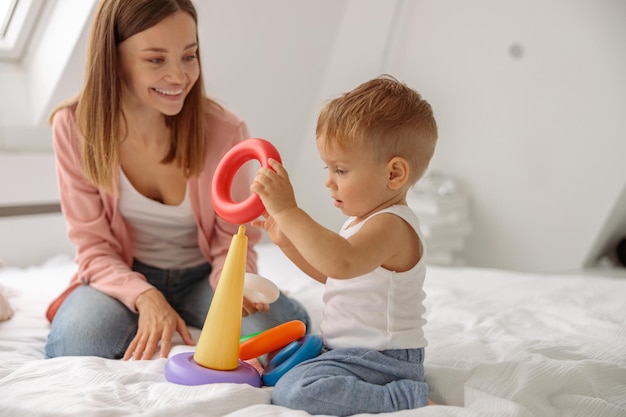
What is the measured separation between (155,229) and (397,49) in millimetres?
1779

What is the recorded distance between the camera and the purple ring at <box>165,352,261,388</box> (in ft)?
3.96

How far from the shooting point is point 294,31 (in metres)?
2.86

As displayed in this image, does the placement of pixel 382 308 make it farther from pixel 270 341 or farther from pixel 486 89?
pixel 486 89

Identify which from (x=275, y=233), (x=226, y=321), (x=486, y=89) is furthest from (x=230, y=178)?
(x=486, y=89)

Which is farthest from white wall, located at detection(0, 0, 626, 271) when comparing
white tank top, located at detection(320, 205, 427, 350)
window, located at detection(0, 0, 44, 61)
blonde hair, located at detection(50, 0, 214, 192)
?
white tank top, located at detection(320, 205, 427, 350)

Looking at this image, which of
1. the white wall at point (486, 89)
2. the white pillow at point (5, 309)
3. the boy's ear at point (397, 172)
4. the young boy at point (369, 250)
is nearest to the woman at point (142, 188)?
the white pillow at point (5, 309)

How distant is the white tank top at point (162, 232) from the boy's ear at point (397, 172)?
2.16 feet

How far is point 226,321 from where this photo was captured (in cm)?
124

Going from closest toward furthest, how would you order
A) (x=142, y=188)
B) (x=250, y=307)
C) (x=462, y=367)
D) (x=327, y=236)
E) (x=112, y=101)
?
(x=327, y=236), (x=462, y=367), (x=250, y=307), (x=112, y=101), (x=142, y=188)

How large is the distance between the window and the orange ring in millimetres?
1535

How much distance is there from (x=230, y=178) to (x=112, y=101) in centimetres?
43

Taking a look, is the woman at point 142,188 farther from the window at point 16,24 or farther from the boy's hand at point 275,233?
the window at point 16,24

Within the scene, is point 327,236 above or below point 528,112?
below

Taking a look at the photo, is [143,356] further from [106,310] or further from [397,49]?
[397,49]
